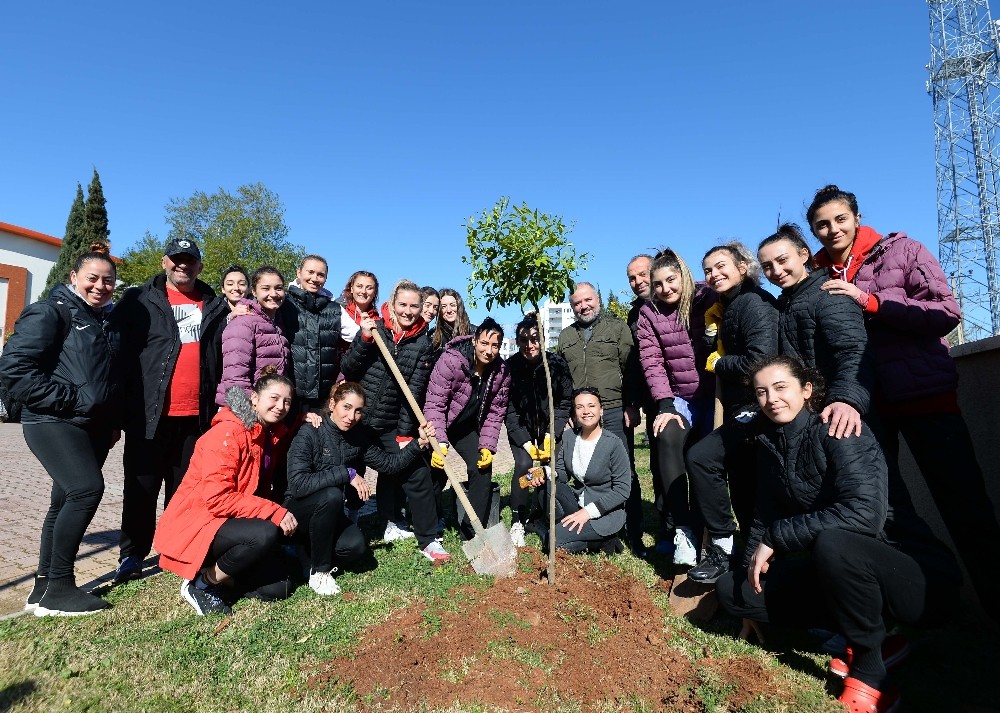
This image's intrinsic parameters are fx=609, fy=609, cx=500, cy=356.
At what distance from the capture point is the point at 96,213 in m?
31.8

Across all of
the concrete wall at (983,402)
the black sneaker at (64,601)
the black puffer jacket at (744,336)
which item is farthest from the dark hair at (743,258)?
the black sneaker at (64,601)

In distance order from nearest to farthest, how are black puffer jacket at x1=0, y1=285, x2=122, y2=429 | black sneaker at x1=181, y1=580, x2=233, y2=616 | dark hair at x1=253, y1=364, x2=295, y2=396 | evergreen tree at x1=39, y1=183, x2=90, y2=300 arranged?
black puffer jacket at x1=0, y1=285, x2=122, y2=429 → black sneaker at x1=181, y1=580, x2=233, y2=616 → dark hair at x1=253, y1=364, x2=295, y2=396 → evergreen tree at x1=39, y1=183, x2=90, y2=300

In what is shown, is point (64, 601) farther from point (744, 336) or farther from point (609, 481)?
point (744, 336)

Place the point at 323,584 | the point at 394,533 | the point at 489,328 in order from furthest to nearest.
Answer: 1. the point at 394,533
2. the point at 489,328
3. the point at 323,584

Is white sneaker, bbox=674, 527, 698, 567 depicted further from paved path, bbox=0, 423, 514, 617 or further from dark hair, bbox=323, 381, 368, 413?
paved path, bbox=0, 423, 514, 617

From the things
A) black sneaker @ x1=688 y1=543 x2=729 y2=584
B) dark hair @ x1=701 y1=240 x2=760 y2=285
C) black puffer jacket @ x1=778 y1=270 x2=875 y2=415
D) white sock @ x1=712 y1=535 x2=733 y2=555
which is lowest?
black sneaker @ x1=688 y1=543 x2=729 y2=584

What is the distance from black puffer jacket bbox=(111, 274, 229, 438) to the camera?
173 inches

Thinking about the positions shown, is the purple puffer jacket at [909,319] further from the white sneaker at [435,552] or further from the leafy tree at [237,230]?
the leafy tree at [237,230]

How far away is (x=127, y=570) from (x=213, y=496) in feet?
4.44

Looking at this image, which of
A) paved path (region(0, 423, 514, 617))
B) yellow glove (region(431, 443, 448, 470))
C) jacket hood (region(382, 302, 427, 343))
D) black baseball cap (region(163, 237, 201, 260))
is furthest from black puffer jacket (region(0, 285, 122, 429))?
yellow glove (region(431, 443, 448, 470))

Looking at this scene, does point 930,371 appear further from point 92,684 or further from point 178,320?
point 178,320

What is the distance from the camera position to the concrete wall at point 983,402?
3568 millimetres

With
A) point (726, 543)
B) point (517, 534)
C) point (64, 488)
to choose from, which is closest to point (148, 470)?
point (64, 488)

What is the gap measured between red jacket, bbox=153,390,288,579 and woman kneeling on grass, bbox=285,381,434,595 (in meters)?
0.32
